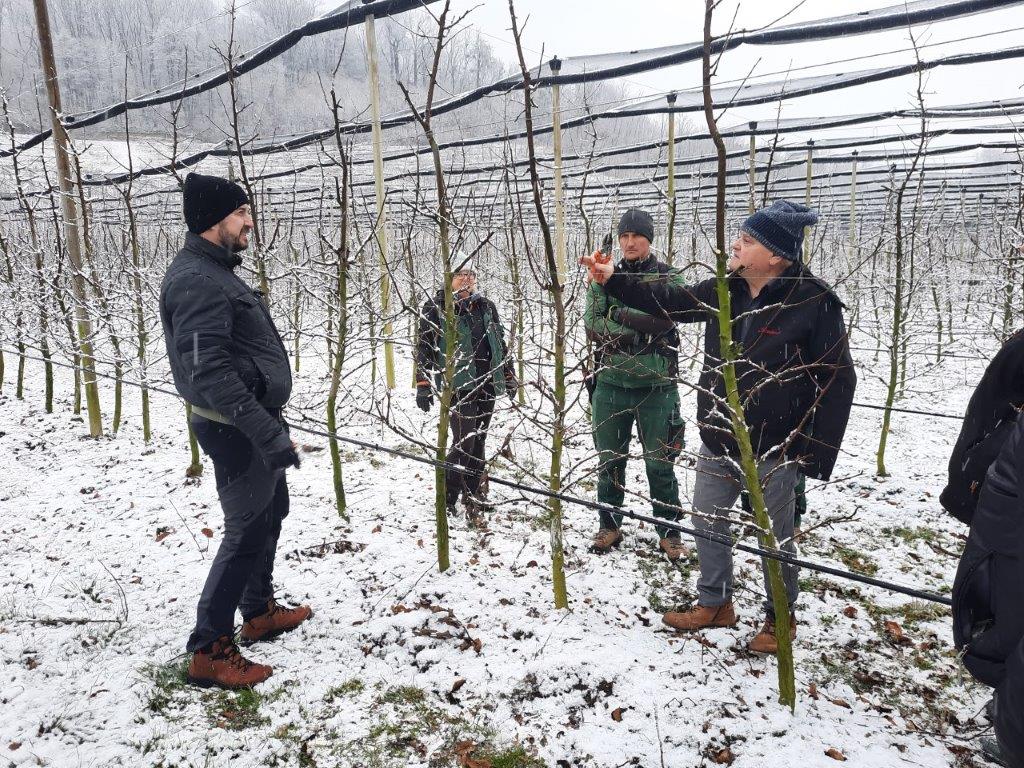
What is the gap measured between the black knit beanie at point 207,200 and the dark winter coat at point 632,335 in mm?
1900

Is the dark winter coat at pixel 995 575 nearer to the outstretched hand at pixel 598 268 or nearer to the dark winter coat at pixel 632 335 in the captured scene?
the outstretched hand at pixel 598 268

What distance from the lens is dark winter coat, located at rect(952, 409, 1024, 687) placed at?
122cm

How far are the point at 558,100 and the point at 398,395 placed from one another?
185 inches

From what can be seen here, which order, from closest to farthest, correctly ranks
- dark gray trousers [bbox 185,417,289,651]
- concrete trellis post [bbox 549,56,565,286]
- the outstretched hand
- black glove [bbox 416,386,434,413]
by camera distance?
dark gray trousers [bbox 185,417,289,651]
the outstretched hand
black glove [bbox 416,386,434,413]
concrete trellis post [bbox 549,56,565,286]

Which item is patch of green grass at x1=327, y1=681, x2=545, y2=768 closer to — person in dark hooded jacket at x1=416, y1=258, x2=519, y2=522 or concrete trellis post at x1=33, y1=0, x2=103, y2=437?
person in dark hooded jacket at x1=416, y1=258, x2=519, y2=522

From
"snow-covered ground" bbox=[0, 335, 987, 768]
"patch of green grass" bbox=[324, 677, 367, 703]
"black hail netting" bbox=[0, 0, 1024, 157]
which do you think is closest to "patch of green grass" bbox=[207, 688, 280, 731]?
"snow-covered ground" bbox=[0, 335, 987, 768]

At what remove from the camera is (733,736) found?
7.30 ft

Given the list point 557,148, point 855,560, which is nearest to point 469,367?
point 855,560

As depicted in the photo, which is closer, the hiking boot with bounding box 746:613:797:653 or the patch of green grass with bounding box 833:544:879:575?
the hiking boot with bounding box 746:613:797:653

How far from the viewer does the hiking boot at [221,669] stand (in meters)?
2.49

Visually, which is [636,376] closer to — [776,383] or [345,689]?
[776,383]

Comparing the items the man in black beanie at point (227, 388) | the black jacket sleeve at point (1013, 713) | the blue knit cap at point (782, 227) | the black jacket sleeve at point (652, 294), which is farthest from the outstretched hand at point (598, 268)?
the black jacket sleeve at point (1013, 713)

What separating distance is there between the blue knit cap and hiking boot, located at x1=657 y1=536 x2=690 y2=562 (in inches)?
81.7

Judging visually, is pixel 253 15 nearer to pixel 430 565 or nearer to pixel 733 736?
pixel 430 565
